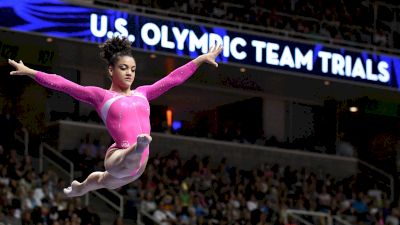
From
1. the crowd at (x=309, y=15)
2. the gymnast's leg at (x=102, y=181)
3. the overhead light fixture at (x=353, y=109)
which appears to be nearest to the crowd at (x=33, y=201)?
the crowd at (x=309, y=15)

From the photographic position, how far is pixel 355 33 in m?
27.6

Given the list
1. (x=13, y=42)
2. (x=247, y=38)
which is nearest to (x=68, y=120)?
(x=13, y=42)

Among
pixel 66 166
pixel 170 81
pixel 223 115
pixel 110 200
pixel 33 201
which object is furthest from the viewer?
pixel 223 115

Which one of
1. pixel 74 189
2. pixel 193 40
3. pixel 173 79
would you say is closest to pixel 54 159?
pixel 193 40

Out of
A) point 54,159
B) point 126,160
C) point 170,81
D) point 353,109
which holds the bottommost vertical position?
point 126,160

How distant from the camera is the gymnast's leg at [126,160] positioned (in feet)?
30.2

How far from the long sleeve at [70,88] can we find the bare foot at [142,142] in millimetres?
1071

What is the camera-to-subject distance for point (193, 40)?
23594mm

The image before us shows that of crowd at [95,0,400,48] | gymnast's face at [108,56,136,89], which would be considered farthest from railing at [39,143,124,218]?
gymnast's face at [108,56,136,89]

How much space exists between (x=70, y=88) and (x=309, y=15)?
60.2 ft

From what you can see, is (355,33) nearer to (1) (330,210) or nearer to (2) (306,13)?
(2) (306,13)

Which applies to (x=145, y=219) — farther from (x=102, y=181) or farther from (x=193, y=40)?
(x=102, y=181)

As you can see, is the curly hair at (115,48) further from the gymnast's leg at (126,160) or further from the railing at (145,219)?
the railing at (145,219)

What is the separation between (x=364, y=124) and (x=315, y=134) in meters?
1.93
